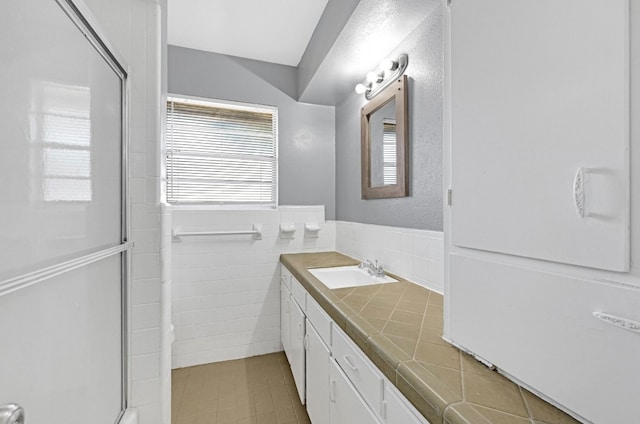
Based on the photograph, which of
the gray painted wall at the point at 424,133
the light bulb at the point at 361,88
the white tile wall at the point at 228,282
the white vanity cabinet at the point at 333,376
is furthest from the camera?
the white tile wall at the point at 228,282

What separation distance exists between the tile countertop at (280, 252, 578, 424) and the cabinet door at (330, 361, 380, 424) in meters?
0.20

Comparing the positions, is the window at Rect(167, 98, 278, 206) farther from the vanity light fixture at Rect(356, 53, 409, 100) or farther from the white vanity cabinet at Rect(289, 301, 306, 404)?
the white vanity cabinet at Rect(289, 301, 306, 404)

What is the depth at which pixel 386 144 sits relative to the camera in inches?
77.0

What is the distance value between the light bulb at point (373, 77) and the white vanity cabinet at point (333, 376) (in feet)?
5.02

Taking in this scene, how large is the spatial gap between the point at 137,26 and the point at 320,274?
168cm

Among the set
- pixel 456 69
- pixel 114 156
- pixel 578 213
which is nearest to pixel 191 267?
pixel 114 156

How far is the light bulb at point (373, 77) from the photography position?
1.96 m

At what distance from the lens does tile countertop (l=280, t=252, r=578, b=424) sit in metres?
0.57

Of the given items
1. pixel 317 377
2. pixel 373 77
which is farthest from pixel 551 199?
pixel 373 77

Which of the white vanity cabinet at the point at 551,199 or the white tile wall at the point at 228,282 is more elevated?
the white vanity cabinet at the point at 551,199

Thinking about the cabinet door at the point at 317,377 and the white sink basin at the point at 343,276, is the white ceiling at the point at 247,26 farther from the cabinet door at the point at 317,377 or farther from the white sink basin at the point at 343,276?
the cabinet door at the point at 317,377

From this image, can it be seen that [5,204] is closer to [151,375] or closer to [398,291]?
[151,375]

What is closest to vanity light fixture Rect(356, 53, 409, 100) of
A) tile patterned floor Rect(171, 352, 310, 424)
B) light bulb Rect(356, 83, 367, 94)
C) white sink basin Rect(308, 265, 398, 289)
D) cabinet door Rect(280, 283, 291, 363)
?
light bulb Rect(356, 83, 367, 94)

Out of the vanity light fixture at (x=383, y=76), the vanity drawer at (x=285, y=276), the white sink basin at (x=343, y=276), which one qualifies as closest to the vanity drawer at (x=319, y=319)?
the white sink basin at (x=343, y=276)
